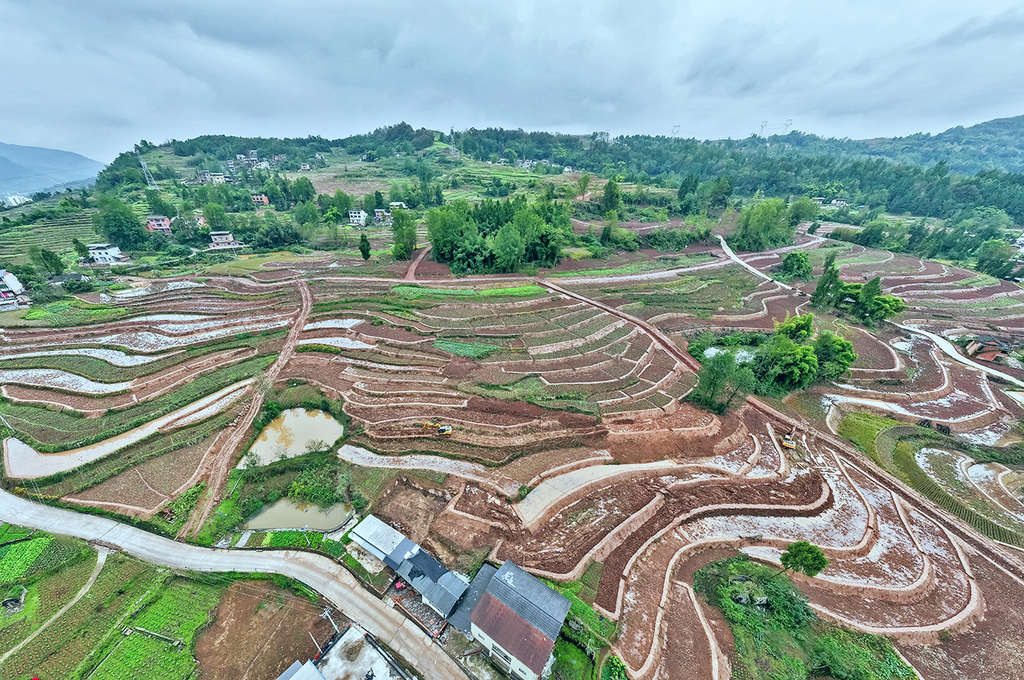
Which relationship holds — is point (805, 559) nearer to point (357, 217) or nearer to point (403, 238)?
point (403, 238)

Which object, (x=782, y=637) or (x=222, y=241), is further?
(x=222, y=241)

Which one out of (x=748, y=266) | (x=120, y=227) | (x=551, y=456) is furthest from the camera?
(x=748, y=266)

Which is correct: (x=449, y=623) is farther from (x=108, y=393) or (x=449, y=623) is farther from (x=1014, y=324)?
(x=1014, y=324)

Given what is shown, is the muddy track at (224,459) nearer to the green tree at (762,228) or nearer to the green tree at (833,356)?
the green tree at (833,356)

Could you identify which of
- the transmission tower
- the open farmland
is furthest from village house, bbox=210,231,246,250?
the transmission tower

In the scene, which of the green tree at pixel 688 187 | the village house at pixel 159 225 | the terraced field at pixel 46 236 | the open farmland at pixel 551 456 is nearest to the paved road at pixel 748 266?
the open farmland at pixel 551 456

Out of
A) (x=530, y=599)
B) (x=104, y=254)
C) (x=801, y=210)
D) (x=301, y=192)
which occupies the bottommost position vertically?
(x=530, y=599)

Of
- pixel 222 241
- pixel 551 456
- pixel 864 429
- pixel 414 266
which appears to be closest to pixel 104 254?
pixel 222 241
